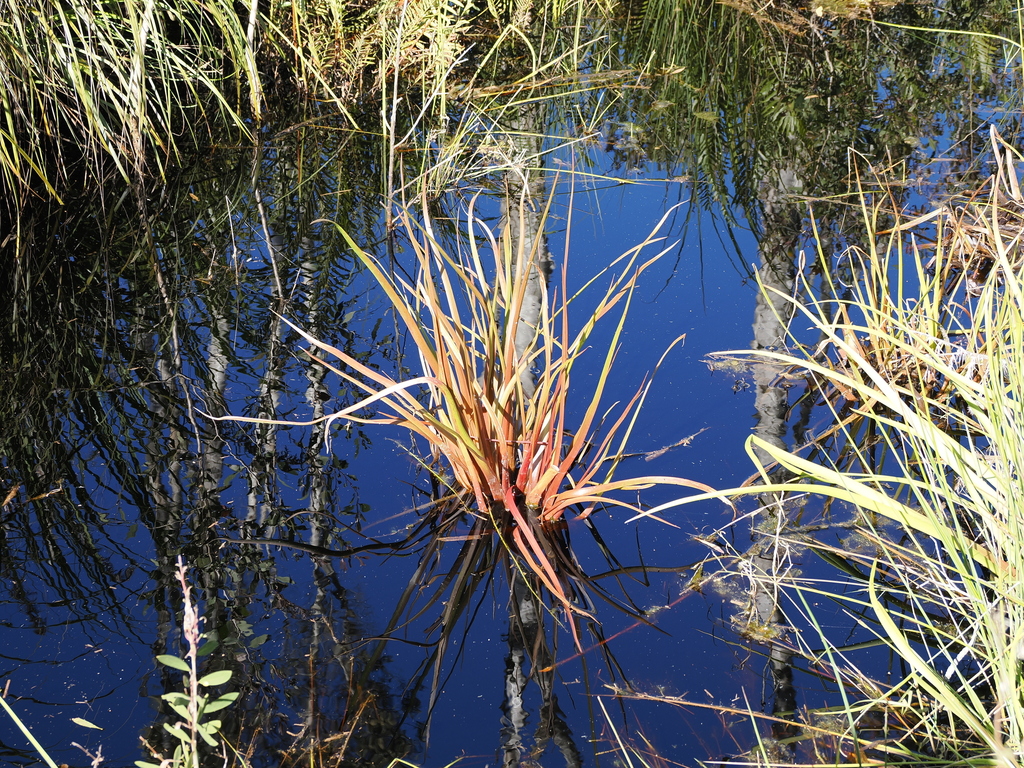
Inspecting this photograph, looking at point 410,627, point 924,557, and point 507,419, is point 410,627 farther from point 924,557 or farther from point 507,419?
point 924,557

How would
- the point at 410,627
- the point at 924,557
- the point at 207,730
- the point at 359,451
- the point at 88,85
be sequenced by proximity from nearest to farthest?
the point at 207,730 → the point at 924,557 → the point at 410,627 → the point at 359,451 → the point at 88,85

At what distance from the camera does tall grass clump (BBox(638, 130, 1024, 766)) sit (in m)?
1.09

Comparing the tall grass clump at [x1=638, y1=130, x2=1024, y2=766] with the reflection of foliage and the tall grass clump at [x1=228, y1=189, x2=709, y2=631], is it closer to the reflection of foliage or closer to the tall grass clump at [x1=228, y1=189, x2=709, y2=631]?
the tall grass clump at [x1=228, y1=189, x2=709, y2=631]

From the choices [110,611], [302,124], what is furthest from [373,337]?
[302,124]

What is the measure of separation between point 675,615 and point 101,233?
2300 mm

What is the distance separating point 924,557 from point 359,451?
120cm

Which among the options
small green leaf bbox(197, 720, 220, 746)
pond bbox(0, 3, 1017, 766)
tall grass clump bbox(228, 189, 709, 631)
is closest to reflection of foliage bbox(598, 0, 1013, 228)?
pond bbox(0, 3, 1017, 766)

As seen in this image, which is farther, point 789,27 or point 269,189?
point 789,27

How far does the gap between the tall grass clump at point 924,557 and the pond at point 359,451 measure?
4.2 inches

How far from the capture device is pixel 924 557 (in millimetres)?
1189

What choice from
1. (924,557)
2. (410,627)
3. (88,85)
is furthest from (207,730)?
(88,85)

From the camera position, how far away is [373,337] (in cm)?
245

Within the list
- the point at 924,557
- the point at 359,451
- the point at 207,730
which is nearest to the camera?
the point at 207,730

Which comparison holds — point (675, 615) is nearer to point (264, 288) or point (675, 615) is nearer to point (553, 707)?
point (553, 707)
